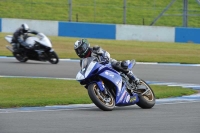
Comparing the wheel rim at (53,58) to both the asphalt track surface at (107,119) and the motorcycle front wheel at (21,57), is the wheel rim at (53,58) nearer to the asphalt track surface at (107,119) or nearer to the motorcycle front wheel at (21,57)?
the motorcycle front wheel at (21,57)

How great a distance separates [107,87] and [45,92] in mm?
2999

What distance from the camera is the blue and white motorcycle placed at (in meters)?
10.9

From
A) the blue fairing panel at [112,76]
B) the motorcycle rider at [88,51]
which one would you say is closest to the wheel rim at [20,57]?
the motorcycle rider at [88,51]

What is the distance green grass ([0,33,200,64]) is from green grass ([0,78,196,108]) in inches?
312

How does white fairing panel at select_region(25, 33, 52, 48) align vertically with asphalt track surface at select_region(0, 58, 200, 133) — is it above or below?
above

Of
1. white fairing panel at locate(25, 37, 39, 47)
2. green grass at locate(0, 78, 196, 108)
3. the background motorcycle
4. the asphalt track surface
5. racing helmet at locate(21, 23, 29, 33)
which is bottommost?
green grass at locate(0, 78, 196, 108)

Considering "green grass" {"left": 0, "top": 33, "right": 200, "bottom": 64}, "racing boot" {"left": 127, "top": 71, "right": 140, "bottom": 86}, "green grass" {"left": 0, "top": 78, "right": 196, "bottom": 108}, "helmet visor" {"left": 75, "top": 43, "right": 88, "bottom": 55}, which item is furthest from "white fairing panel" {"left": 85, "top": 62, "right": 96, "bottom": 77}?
"green grass" {"left": 0, "top": 33, "right": 200, "bottom": 64}

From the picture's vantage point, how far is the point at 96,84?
1098 cm

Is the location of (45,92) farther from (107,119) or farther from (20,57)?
(20,57)

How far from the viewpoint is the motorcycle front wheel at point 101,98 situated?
35.5ft

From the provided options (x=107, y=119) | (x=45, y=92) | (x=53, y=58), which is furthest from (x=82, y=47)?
(x=53, y=58)

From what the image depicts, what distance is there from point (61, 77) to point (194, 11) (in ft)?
56.4

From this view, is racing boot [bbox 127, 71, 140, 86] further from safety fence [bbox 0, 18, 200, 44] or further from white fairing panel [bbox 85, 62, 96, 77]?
safety fence [bbox 0, 18, 200, 44]

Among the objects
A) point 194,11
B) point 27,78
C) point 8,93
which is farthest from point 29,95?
point 194,11
